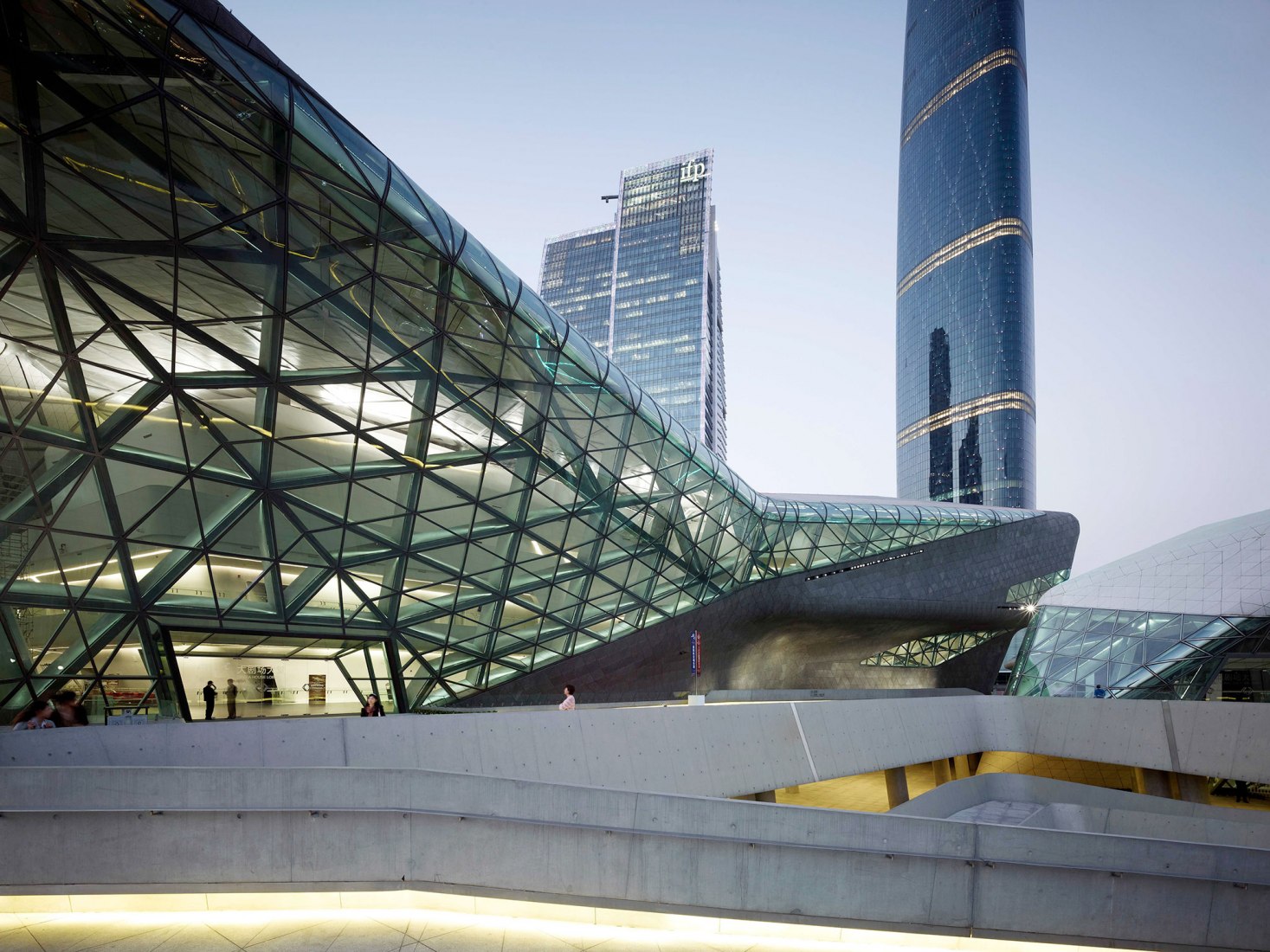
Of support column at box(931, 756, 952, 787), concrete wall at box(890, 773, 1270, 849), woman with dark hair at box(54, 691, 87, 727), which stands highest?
woman with dark hair at box(54, 691, 87, 727)

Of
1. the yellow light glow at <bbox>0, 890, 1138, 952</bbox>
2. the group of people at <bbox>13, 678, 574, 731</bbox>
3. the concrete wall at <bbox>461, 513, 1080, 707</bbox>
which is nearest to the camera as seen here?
the yellow light glow at <bbox>0, 890, 1138, 952</bbox>

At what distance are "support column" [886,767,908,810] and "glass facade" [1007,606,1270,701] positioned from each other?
11.7m

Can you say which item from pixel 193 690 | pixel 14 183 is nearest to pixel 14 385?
pixel 14 183

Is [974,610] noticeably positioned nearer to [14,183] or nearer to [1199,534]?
[1199,534]

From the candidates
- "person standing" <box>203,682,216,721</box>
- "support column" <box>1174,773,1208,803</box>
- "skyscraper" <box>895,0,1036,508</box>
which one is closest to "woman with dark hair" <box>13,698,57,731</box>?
"person standing" <box>203,682,216,721</box>

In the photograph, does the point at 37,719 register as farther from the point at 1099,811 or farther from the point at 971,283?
the point at 971,283

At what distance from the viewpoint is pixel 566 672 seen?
29359 mm

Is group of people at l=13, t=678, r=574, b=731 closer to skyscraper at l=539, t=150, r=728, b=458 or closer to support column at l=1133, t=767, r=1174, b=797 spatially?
support column at l=1133, t=767, r=1174, b=797

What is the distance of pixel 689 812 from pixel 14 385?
1551 centimetres

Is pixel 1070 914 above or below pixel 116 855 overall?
below

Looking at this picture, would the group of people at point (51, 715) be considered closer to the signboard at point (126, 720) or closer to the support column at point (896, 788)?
the signboard at point (126, 720)

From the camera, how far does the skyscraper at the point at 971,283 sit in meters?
156

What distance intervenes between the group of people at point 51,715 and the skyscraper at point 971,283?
158240 mm

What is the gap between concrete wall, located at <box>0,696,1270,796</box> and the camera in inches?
407
